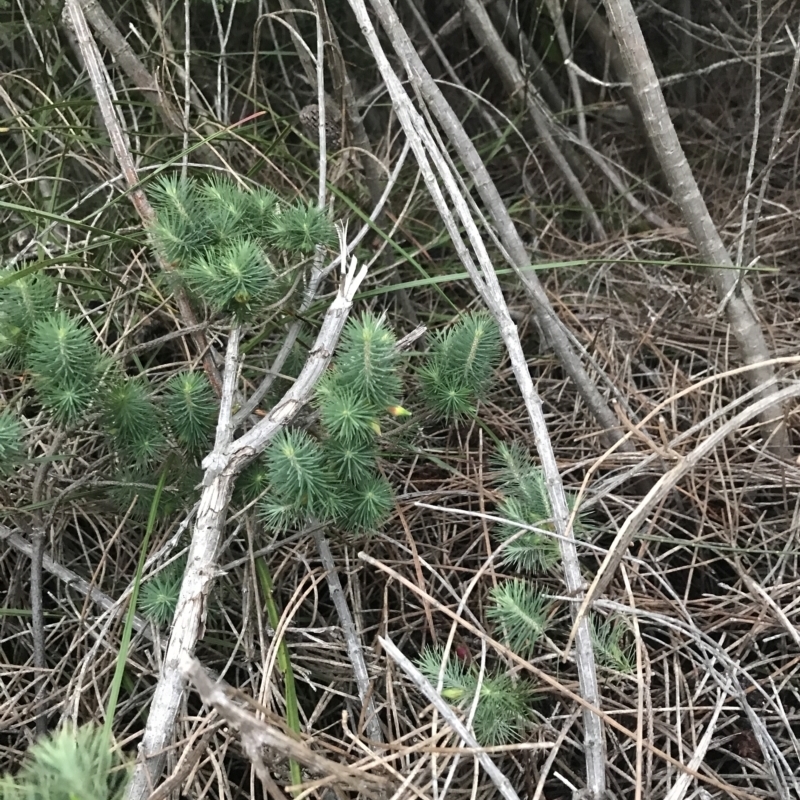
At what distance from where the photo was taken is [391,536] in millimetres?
1252

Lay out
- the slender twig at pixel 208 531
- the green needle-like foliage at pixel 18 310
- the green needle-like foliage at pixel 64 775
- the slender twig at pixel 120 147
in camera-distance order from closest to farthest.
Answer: the green needle-like foliage at pixel 64 775
the slender twig at pixel 208 531
the green needle-like foliage at pixel 18 310
the slender twig at pixel 120 147

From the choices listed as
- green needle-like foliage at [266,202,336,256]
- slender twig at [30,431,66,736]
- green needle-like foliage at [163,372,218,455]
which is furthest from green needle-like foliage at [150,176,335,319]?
slender twig at [30,431,66,736]

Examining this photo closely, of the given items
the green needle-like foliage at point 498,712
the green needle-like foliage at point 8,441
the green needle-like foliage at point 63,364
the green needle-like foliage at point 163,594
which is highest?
the green needle-like foliage at point 63,364

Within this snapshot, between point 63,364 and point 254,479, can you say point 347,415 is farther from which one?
point 63,364

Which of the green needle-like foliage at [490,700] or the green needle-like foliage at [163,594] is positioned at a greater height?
the green needle-like foliage at [163,594]

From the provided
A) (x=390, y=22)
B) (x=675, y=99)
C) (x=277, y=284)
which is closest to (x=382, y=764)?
(x=277, y=284)

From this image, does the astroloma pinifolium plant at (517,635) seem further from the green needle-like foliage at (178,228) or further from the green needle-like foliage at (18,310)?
the green needle-like foliage at (18,310)

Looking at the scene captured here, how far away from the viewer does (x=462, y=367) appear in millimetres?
1035

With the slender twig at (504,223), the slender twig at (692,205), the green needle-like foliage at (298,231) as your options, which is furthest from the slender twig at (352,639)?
the slender twig at (692,205)

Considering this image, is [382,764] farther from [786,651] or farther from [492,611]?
[786,651]

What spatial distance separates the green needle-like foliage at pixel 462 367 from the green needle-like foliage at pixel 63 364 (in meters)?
0.49

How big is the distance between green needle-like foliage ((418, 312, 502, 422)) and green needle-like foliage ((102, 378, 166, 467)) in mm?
421

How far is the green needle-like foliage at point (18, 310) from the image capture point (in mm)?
934

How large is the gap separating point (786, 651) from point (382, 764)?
2.37 ft
